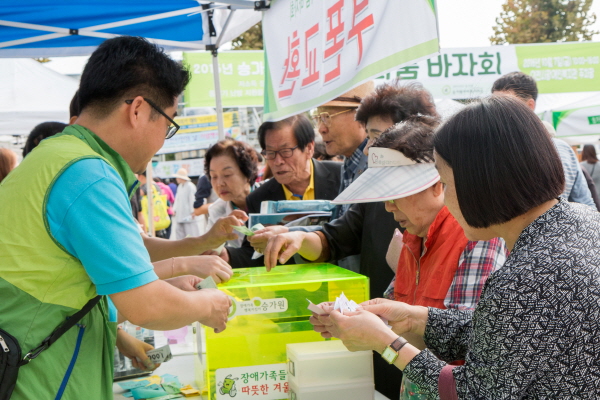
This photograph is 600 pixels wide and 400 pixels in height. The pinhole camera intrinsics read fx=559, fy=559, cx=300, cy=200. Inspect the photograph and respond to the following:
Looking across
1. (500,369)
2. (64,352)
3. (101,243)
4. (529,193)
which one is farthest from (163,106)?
(500,369)

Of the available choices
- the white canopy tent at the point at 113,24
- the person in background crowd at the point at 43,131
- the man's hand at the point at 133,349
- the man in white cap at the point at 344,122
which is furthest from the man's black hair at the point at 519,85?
the man's hand at the point at 133,349

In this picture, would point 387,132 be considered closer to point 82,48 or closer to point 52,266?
point 52,266

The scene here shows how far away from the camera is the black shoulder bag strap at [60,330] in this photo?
4.32ft

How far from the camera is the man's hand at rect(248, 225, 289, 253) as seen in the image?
2.31 m

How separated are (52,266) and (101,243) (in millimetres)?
172

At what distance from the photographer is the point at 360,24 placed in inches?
77.4

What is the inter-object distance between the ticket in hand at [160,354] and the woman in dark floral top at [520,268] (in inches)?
43.3

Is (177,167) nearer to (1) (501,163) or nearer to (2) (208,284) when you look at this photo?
(2) (208,284)

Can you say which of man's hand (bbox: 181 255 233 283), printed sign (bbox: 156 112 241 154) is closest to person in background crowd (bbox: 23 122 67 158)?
man's hand (bbox: 181 255 233 283)

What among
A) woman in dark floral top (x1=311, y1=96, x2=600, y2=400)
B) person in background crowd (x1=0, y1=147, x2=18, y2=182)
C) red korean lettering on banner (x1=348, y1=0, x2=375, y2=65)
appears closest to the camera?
woman in dark floral top (x1=311, y1=96, x2=600, y2=400)

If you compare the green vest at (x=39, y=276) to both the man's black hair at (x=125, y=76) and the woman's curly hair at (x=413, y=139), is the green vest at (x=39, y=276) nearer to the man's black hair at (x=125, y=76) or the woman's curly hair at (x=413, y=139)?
the man's black hair at (x=125, y=76)

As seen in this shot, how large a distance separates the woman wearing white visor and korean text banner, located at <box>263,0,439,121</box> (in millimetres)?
272

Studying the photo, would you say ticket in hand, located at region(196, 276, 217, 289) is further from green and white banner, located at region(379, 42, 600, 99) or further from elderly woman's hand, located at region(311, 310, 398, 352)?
green and white banner, located at region(379, 42, 600, 99)

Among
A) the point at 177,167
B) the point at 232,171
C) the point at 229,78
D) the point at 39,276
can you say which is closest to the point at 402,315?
the point at 39,276
